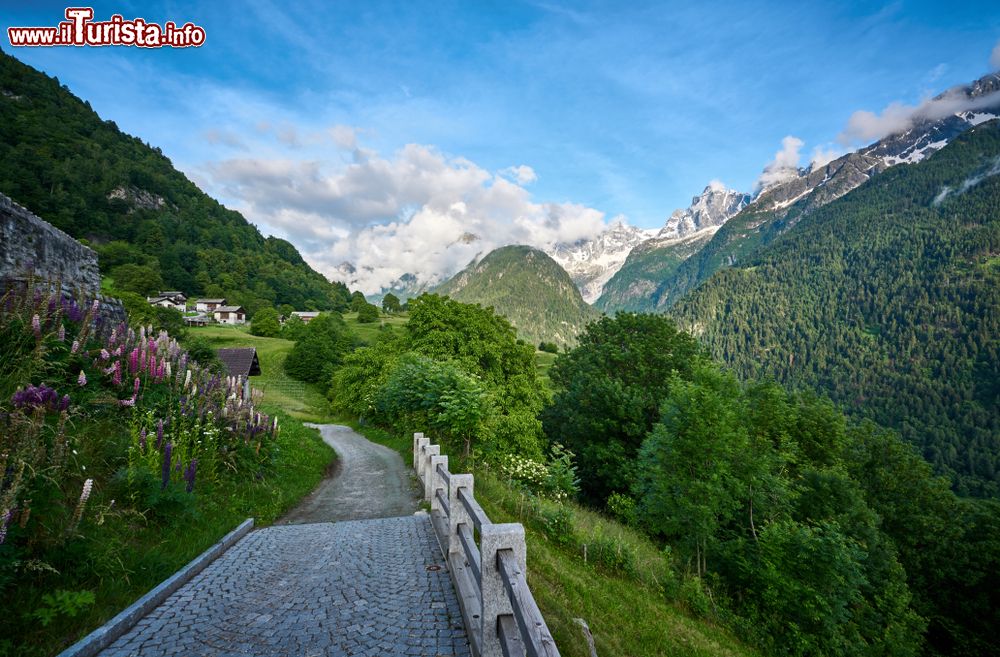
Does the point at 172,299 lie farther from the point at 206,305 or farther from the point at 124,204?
the point at 124,204

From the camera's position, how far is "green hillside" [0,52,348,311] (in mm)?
87625

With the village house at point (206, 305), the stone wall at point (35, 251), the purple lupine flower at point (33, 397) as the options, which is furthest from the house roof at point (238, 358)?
the village house at point (206, 305)

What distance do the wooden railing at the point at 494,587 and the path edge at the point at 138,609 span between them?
3.63m

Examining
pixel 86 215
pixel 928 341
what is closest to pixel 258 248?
pixel 86 215

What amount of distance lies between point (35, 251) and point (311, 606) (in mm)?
11602

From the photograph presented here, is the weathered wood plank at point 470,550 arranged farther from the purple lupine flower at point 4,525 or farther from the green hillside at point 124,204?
the green hillside at point 124,204

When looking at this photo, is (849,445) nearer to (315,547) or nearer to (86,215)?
(315,547)

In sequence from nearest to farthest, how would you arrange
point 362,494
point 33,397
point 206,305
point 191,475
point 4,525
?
point 4,525 < point 33,397 < point 191,475 < point 362,494 < point 206,305

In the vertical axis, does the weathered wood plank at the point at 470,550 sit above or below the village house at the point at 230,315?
below

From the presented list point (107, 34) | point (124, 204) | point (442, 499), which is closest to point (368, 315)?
point (124, 204)

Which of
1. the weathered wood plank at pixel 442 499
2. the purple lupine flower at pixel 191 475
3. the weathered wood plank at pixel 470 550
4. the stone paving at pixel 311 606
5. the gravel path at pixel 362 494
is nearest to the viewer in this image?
the stone paving at pixel 311 606

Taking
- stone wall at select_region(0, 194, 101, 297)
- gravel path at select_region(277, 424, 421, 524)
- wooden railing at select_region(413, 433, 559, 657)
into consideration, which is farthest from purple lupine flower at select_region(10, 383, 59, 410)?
wooden railing at select_region(413, 433, 559, 657)

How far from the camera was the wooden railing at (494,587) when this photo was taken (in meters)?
3.06

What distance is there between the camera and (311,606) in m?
5.34
